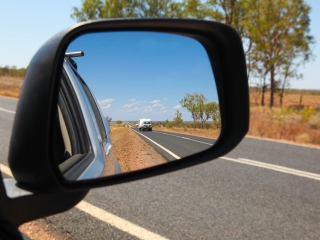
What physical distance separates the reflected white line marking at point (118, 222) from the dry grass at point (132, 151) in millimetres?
2096

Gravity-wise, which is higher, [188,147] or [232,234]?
[188,147]

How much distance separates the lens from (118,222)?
11.9 feet

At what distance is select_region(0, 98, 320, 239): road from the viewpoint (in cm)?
350

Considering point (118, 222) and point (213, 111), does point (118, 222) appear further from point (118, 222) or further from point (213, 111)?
point (213, 111)

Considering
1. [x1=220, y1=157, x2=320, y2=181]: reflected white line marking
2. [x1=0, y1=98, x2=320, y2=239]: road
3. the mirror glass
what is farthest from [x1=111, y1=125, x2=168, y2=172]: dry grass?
[x1=220, y1=157, x2=320, y2=181]: reflected white line marking

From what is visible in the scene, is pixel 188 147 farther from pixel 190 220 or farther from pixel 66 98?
pixel 190 220

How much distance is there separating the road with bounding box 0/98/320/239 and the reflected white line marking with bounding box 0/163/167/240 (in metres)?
0.02

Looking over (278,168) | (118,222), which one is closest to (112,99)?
(118,222)

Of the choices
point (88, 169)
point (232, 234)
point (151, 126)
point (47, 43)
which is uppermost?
point (47, 43)

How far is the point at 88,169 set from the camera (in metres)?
1.37

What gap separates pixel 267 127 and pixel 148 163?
36.8ft

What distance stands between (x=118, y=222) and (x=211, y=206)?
3.52 ft

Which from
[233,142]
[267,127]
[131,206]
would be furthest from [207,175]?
[267,127]

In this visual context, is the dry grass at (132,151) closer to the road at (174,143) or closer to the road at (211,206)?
the road at (174,143)
